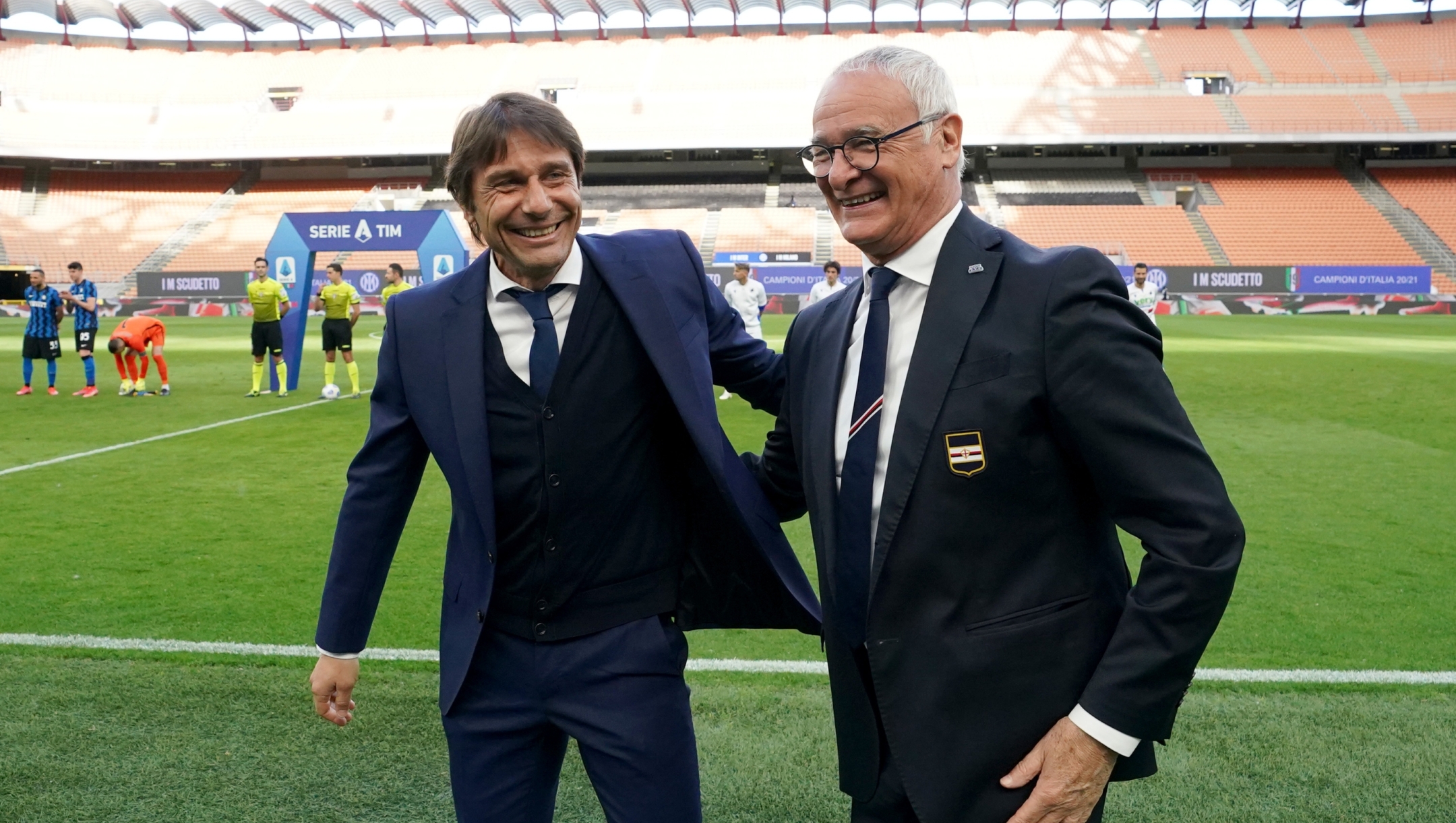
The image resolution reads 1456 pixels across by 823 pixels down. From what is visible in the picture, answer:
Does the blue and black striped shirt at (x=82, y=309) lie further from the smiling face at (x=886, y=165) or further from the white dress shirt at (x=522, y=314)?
the smiling face at (x=886, y=165)

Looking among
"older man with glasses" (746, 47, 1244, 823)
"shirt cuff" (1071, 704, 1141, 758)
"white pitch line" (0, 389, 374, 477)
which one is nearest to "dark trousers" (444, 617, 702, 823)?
"older man with glasses" (746, 47, 1244, 823)

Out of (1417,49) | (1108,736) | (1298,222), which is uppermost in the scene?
(1417,49)

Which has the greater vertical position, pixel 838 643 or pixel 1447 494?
pixel 838 643

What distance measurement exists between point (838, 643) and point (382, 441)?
1.02 m

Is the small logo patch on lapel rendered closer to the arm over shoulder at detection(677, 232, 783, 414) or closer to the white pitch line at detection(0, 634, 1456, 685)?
the arm over shoulder at detection(677, 232, 783, 414)

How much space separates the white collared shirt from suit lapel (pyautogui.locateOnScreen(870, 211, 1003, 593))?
0.75 meters

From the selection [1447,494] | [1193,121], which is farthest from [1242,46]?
[1447,494]

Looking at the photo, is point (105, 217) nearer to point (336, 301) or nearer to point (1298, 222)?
point (336, 301)

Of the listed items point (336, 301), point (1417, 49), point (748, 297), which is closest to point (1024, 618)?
point (748, 297)

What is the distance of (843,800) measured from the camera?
353 cm

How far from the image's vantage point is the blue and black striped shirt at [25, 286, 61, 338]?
14656 millimetres

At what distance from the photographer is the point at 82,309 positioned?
15.6 metres

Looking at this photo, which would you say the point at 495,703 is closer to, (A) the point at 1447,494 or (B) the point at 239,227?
(A) the point at 1447,494

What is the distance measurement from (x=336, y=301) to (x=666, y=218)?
106ft
